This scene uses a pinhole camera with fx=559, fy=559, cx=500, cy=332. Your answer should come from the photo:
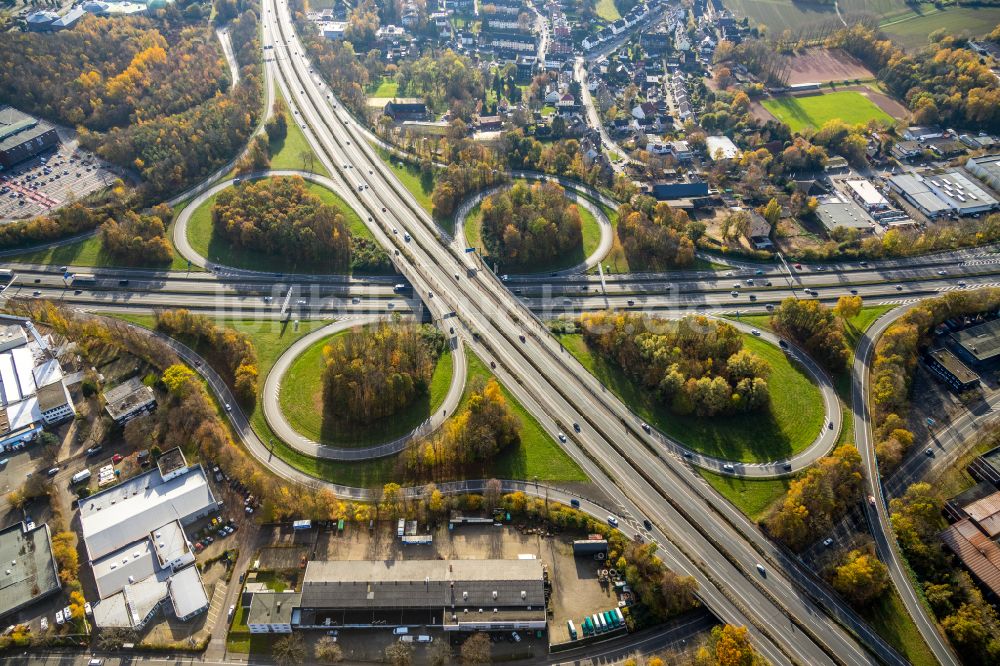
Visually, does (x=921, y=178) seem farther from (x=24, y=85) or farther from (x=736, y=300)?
(x=24, y=85)

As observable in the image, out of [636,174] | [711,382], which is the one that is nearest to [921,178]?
[636,174]

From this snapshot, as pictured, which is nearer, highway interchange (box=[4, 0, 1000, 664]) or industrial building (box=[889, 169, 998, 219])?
highway interchange (box=[4, 0, 1000, 664])

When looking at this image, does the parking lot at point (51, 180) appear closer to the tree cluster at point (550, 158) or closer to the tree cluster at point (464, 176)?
the tree cluster at point (464, 176)

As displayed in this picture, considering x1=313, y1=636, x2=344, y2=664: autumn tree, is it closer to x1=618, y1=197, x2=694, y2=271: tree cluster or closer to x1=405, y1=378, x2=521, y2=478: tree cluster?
x1=405, y1=378, x2=521, y2=478: tree cluster

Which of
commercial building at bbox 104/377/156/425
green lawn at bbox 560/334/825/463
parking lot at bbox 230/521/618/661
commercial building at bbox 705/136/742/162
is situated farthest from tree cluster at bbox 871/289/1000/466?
commercial building at bbox 104/377/156/425

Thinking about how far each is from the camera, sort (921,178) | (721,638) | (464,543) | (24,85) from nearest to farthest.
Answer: (721,638) → (464,543) → (921,178) → (24,85)

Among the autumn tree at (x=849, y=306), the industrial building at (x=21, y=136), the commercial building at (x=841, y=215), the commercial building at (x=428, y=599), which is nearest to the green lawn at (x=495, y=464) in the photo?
the commercial building at (x=428, y=599)
